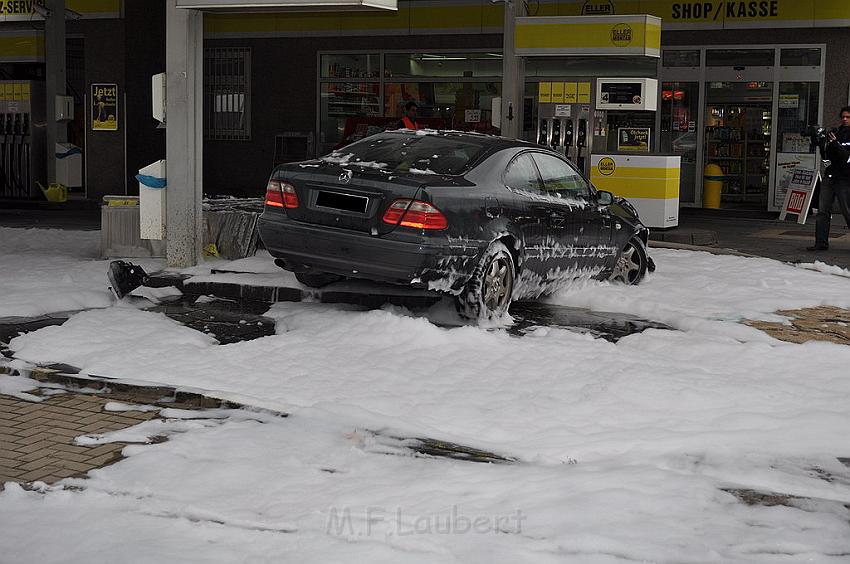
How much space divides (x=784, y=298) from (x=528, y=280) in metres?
2.73

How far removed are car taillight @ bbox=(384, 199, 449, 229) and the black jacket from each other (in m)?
8.52

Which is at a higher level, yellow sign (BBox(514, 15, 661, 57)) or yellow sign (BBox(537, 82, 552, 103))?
yellow sign (BBox(514, 15, 661, 57))

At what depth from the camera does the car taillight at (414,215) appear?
8602 mm

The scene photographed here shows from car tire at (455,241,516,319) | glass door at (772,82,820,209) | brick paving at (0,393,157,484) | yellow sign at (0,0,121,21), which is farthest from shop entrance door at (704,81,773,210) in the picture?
brick paving at (0,393,157,484)

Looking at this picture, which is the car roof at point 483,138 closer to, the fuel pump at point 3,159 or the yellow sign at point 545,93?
the yellow sign at point 545,93

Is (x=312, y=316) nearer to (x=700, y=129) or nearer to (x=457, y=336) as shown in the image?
(x=457, y=336)

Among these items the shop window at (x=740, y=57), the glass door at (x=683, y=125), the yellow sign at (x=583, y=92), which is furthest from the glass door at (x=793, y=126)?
the yellow sign at (x=583, y=92)

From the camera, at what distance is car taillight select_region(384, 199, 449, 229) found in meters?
8.60

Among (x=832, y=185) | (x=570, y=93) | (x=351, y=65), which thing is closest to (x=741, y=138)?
(x=570, y=93)

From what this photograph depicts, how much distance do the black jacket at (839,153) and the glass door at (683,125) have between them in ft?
23.2

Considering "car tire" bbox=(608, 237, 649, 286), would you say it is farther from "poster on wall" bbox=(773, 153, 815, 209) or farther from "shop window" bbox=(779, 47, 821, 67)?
"shop window" bbox=(779, 47, 821, 67)

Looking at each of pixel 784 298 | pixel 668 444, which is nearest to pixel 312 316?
pixel 668 444

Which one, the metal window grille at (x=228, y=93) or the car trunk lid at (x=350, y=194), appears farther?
the metal window grille at (x=228, y=93)

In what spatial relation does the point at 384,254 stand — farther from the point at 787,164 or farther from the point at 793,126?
the point at 793,126
